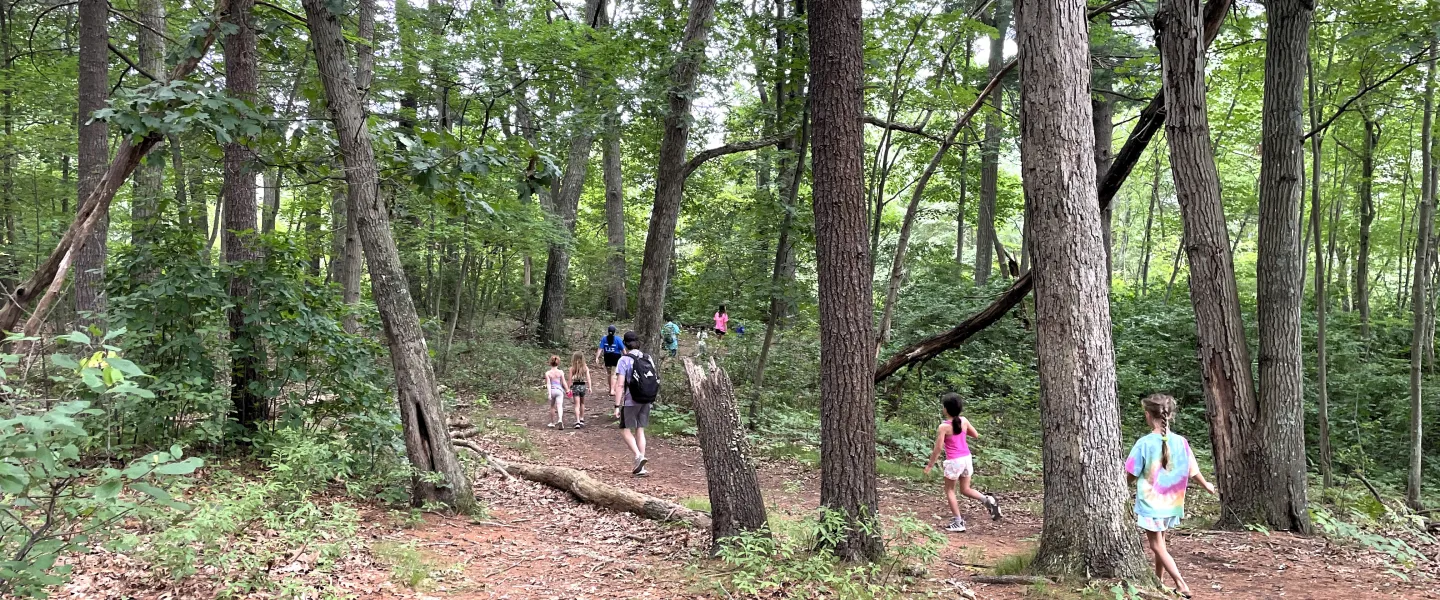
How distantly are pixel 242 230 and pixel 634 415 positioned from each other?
4.65m

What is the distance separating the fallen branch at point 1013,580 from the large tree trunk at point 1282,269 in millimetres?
3228

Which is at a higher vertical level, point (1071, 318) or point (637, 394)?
point (1071, 318)

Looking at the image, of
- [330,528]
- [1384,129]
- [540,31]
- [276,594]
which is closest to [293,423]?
[330,528]

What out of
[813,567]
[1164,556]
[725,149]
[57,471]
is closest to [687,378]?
[813,567]

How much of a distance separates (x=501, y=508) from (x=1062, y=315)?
219 inches

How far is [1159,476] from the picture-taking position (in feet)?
16.4

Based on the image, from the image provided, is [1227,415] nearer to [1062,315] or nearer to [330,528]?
[1062,315]

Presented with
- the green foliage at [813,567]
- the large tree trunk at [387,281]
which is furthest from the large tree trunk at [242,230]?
the green foliage at [813,567]

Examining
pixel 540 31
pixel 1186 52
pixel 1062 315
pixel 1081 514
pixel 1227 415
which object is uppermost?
pixel 540 31

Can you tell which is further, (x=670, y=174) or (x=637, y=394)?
(x=670, y=174)

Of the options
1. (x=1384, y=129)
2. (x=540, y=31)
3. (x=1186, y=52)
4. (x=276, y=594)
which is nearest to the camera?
(x=276, y=594)

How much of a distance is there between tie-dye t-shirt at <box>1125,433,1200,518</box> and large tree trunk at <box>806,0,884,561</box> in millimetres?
1848

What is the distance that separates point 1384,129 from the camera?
16.4 metres

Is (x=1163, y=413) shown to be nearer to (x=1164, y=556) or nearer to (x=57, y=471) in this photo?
(x=1164, y=556)
